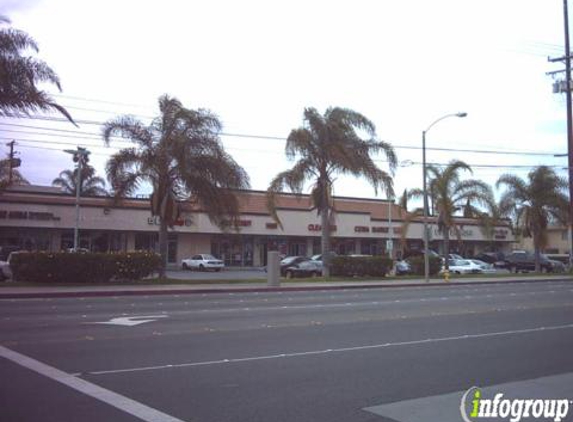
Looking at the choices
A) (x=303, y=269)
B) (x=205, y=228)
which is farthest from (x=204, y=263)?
(x=303, y=269)

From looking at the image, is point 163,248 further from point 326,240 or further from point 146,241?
point 146,241

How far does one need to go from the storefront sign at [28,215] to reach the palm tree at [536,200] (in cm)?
3296

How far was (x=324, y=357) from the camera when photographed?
10.1m

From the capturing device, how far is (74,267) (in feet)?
93.9

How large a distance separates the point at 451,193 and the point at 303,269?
1192cm

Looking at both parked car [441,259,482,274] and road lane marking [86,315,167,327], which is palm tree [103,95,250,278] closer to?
road lane marking [86,315,167,327]

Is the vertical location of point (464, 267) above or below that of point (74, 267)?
below

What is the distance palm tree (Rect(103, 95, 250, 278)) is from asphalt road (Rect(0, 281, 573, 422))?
14.0 metres

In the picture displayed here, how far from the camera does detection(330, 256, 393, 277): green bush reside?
38375 millimetres

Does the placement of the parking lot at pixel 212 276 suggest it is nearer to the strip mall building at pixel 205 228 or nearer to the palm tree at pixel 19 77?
the strip mall building at pixel 205 228

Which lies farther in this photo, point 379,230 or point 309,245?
point 379,230

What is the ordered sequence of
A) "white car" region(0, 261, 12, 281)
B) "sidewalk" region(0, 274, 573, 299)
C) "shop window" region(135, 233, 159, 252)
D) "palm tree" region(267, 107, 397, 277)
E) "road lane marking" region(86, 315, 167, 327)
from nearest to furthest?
"road lane marking" region(86, 315, 167, 327) → "sidewalk" region(0, 274, 573, 299) → "white car" region(0, 261, 12, 281) → "palm tree" region(267, 107, 397, 277) → "shop window" region(135, 233, 159, 252)

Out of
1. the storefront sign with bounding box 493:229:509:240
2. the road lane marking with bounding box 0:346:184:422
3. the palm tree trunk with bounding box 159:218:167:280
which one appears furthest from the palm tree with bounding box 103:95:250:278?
the storefront sign with bounding box 493:229:509:240

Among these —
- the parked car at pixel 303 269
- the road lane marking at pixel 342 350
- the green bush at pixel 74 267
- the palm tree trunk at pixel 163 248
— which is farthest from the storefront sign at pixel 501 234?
the road lane marking at pixel 342 350
